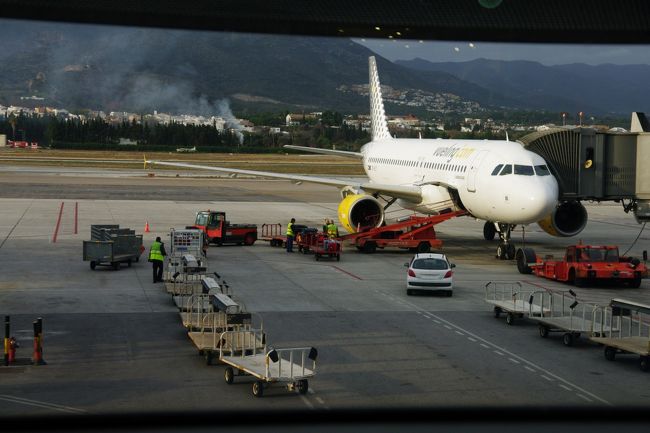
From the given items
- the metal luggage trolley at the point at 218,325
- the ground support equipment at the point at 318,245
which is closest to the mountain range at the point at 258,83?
the ground support equipment at the point at 318,245

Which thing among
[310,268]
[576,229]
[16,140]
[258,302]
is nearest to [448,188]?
[576,229]

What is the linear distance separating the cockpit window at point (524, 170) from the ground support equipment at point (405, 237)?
4857 millimetres

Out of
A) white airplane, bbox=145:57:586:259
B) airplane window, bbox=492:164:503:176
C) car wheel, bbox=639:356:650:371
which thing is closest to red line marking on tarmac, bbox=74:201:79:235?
white airplane, bbox=145:57:586:259

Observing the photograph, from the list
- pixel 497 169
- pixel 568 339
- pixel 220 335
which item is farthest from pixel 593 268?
pixel 220 335

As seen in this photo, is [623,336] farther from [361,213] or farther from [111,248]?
[361,213]

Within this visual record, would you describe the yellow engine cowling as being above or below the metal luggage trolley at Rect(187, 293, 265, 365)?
above

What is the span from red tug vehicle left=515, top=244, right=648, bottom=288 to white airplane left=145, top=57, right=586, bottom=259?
7.82 ft

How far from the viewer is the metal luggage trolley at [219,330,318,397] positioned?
1767 cm

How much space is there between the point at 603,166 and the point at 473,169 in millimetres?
5337

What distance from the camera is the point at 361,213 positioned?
146 feet

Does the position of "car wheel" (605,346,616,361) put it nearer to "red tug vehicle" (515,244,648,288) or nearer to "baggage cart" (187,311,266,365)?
"baggage cart" (187,311,266,365)

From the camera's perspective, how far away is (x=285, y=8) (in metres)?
9.59

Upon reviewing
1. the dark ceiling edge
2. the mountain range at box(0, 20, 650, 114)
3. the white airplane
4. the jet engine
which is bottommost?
the jet engine

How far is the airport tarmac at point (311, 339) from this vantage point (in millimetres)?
17375
